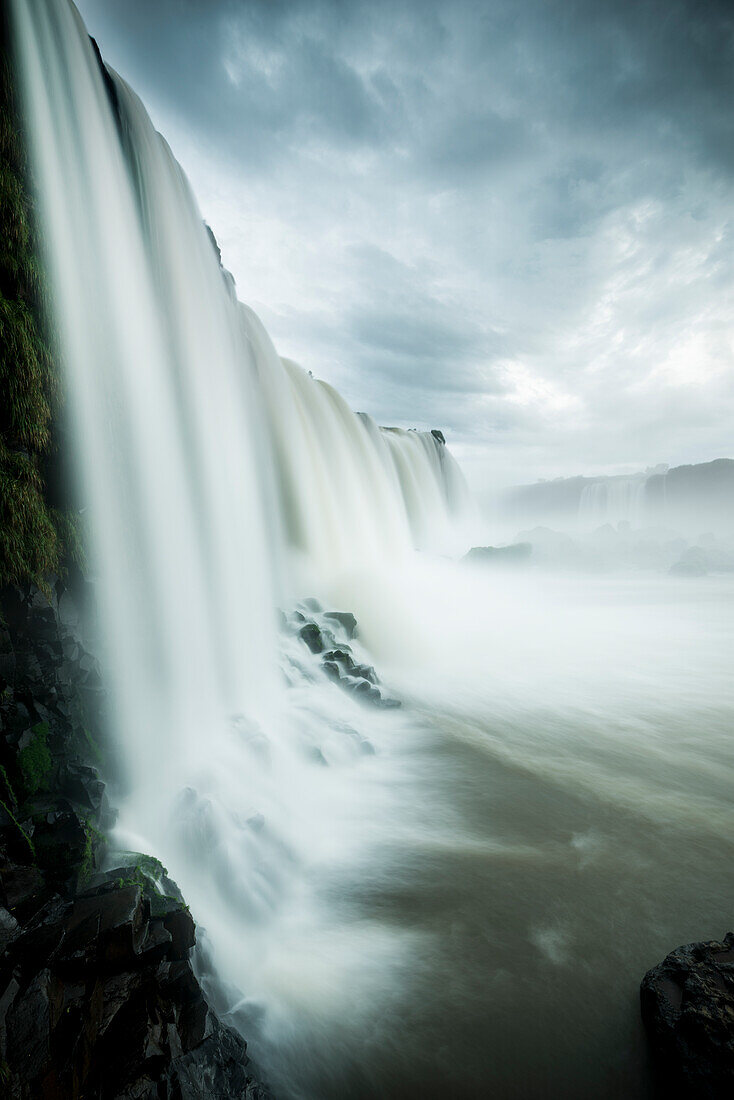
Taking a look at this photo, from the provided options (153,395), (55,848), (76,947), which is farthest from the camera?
(153,395)

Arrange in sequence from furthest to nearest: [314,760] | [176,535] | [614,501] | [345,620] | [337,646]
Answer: [614,501] → [345,620] → [337,646] → [176,535] → [314,760]

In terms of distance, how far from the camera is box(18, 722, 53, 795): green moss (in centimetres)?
372

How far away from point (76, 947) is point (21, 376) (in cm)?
453

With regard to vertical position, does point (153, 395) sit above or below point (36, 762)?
above

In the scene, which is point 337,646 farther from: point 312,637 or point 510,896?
point 510,896

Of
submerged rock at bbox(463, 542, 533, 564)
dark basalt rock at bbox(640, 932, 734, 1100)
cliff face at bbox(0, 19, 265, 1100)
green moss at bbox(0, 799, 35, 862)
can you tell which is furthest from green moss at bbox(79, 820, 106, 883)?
submerged rock at bbox(463, 542, 533, 564)

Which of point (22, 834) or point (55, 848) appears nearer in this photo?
point (22, 834)

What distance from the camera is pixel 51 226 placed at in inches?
204

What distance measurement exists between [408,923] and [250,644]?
574cm

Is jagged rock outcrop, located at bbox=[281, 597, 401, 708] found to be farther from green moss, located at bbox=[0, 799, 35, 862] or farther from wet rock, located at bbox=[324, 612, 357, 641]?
green moss, located at bbox=[0, 799, 35, 862]

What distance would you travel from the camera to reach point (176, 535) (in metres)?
7.86

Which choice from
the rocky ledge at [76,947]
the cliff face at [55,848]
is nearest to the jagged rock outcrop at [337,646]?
the cliff face at [55,848]

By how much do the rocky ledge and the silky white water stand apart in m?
0.84

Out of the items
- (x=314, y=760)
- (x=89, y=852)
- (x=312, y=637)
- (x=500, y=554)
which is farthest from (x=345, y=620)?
(x=500, y=554)
